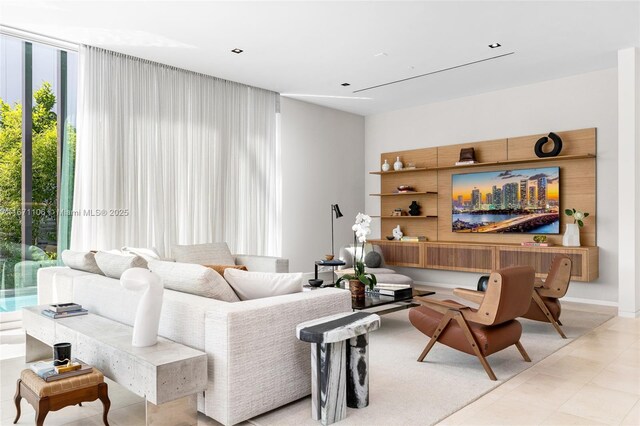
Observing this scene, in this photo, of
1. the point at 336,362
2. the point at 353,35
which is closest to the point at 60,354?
the point at 336,362

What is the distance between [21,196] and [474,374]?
4.75 meters

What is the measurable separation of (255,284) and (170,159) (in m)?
3.54

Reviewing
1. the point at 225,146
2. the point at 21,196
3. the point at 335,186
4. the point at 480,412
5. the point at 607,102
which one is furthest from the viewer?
the point at 335,186

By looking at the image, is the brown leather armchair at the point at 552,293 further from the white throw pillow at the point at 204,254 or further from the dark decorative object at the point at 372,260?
the white throw pillow at the point at 204,254

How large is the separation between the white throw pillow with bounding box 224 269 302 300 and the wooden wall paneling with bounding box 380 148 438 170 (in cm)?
531

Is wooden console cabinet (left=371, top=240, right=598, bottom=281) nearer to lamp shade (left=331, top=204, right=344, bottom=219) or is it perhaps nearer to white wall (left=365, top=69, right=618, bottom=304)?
white wall (left=365, top=69, right=618, bottom=304)

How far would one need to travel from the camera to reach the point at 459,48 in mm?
5168

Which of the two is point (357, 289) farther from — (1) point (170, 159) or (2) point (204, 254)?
(1) point (170, 159)

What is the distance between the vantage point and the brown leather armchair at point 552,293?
171 inches

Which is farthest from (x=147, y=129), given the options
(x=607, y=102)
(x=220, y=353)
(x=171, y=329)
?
(x=607, y=102)

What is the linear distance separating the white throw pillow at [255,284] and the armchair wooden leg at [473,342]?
1.30 m

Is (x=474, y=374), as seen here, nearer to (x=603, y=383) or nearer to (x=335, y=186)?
(x=603, y=383)

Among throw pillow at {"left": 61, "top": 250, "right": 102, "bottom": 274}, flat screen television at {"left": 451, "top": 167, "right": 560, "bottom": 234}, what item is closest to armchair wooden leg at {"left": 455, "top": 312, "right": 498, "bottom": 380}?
throw pillow at {"left": 61, "top": 250, "right": 102, "bottom": 274}

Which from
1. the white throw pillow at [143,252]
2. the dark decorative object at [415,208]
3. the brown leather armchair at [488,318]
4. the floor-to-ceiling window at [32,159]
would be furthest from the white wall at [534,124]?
the floor-to-ceiling window at [32,159]
